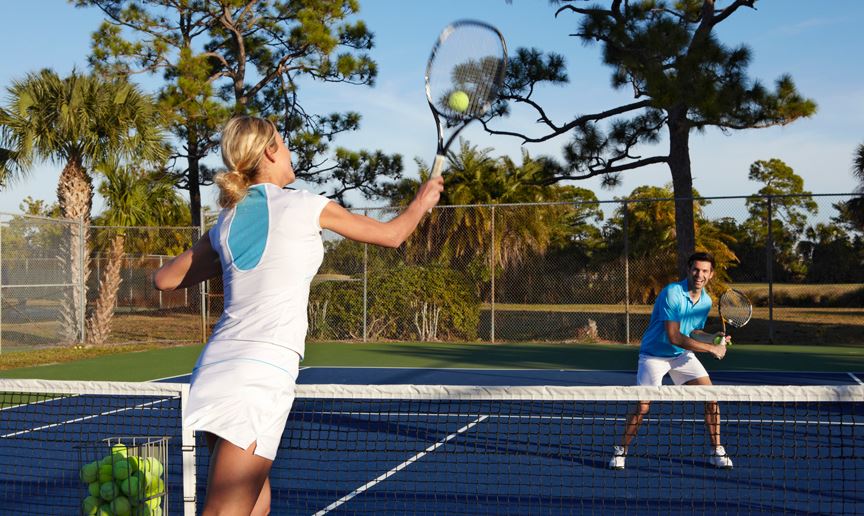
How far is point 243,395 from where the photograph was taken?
2.19 meters

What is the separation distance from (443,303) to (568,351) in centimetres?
282

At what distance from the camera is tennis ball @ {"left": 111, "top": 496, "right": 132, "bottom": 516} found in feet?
11.1

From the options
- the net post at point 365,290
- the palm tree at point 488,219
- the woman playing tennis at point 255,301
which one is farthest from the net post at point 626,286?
the woman playing tennis at point 255,301

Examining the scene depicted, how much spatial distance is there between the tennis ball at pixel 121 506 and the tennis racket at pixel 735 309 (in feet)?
16.0

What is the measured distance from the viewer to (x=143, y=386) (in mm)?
3959

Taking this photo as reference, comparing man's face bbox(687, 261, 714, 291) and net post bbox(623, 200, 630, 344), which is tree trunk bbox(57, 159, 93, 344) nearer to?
net post bbox(623, 200, 630, 344)

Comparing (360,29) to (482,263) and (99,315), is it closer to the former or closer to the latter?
(482,263)

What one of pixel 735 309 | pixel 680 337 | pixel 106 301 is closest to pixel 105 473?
pixel 680 337

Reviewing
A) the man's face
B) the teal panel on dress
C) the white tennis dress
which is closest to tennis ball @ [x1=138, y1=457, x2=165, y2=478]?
the white tennis dress

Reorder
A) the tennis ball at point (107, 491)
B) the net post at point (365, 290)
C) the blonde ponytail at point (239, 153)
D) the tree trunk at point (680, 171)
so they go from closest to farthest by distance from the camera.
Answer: the blonde ponytail at point (239, 153) < the tennis ball at point (107, 491) < the tree trunk at point (680, 171) < the net post at point (365, 290)

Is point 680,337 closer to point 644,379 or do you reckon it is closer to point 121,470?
point 644,379

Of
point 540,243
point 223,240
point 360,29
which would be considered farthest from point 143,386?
point 540,243

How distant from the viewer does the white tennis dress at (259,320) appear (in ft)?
7.20

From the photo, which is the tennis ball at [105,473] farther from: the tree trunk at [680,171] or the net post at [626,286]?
the tree trunk at [680,171]
